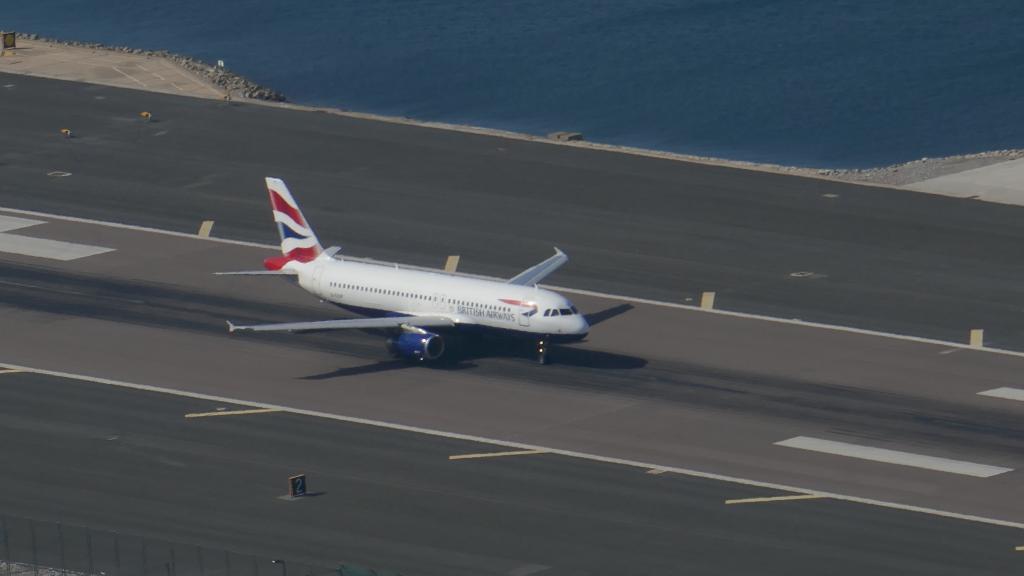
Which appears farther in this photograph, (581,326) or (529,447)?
(581,326)

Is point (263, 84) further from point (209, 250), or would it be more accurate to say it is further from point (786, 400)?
point (786, 400)

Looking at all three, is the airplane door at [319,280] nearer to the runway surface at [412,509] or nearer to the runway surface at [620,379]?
the runway surface at [620,379]

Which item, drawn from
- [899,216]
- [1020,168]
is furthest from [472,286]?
[1020,168]

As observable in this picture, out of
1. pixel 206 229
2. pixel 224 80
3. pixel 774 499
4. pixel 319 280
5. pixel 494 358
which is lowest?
pixel 774 499

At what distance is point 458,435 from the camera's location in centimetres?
9056

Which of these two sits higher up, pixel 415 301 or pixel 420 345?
Result: pixel 415 301

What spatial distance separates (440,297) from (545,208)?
2750cm

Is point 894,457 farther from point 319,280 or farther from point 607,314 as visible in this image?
point 319,280

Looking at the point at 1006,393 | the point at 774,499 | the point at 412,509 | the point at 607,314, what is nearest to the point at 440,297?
the point at 607,314

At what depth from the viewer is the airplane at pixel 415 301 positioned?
96.1m

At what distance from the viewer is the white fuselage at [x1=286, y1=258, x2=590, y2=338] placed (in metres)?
95.9

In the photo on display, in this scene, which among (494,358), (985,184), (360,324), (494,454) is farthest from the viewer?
(985,184)

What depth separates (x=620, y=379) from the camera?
97.4 metres

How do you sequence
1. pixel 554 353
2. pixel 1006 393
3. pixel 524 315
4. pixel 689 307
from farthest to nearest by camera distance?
pixel 689 307, pixel 554 353, pixel 524 315, pixel 1006 393
